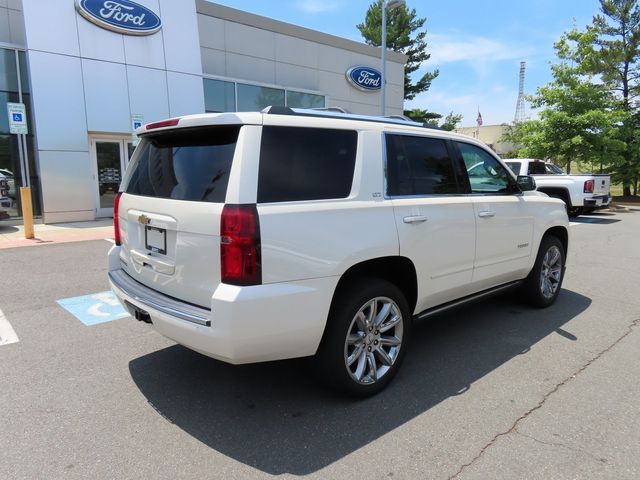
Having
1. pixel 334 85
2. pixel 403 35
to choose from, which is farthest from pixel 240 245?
pixel 403 35

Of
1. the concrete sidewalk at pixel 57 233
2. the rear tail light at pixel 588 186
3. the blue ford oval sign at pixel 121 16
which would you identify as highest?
the blue ford oval sign at pixel 121 16

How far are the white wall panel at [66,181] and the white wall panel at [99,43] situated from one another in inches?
109

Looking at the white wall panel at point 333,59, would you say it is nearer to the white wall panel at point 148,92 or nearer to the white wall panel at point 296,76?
the white wall panel at point 296,76

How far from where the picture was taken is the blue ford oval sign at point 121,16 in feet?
41.4

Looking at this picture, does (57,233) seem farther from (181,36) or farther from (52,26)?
(181,36)

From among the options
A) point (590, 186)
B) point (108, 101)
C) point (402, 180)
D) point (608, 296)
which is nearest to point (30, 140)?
point (108, 101)

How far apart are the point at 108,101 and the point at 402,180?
12.3m

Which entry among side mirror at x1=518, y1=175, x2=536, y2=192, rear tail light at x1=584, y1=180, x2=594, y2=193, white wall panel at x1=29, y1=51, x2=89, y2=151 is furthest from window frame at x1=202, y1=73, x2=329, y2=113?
side mirror at x1=518, y1=175, x2=536, y2=192

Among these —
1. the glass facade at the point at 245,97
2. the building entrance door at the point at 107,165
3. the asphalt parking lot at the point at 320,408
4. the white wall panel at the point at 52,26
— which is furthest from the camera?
the glass facade at the point at 245,97

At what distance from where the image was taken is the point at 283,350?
2.83m

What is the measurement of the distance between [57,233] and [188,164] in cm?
959

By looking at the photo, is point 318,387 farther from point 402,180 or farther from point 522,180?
point 522,180

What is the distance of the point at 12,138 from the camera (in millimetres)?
13250

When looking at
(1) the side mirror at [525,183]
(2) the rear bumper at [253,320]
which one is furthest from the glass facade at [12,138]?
(1) the side mirror at [525,183]
